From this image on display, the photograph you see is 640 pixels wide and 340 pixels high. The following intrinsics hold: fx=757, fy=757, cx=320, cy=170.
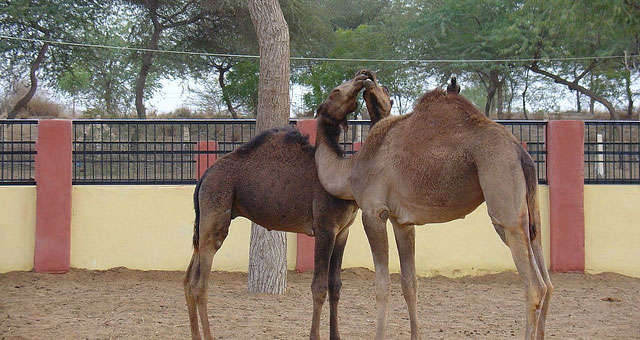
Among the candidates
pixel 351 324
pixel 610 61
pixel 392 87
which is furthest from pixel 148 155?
pixel 610 61

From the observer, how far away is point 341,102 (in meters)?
5.97

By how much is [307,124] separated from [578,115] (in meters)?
24.0

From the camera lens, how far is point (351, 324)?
765 cm

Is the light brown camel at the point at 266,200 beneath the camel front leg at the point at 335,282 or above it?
above

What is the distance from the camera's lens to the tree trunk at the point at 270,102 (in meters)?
9.03

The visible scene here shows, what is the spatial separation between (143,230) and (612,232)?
6.58 m

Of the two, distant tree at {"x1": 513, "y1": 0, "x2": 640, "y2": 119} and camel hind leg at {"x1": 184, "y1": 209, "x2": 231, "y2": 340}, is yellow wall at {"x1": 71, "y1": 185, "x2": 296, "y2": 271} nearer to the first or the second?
camel hind leg at {"x1": 184, "y1": 209, "x2": 231, "y2": 340}

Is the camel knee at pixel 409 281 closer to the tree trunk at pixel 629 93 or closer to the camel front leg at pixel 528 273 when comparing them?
the camel front leg at pixel 528 273

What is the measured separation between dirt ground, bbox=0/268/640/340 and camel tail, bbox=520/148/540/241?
90.7 inches

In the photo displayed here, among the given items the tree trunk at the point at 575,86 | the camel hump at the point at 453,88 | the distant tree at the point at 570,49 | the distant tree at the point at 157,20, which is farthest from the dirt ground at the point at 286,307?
the tree trunk at the point at 575,86

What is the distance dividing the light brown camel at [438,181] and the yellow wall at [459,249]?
4746mm

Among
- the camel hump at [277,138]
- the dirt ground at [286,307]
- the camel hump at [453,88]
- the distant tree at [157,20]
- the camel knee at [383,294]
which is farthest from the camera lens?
the distant tree at [157,20]

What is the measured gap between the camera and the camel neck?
18.8ft

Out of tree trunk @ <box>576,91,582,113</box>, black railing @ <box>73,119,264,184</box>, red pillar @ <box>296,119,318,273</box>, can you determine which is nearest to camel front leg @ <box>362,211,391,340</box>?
red pillar @ <box>296,119,318,273</box>
